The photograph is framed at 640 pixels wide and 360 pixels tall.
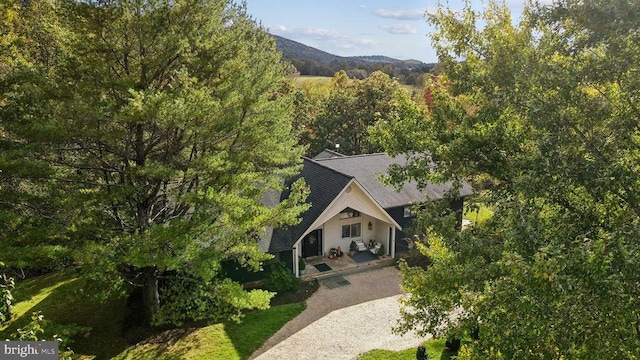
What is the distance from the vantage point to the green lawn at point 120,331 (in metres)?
14.7

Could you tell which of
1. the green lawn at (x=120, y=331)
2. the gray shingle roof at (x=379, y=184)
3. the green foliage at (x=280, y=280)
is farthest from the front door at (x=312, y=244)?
the green lawn at (x=120, y=331)

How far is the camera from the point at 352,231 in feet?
81.4

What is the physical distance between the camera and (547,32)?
9672 millimetres

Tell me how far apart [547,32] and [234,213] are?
10.3m

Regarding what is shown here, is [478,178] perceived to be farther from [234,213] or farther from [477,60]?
[234,213]

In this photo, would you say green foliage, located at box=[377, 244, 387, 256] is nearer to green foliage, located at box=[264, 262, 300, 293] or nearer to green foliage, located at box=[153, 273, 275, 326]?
green foliage, located at box=[264, 262, 300, 293]

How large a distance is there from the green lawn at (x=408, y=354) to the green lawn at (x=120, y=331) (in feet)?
13.5

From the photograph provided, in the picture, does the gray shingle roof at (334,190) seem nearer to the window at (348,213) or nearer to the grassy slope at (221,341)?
the window at (348,213)

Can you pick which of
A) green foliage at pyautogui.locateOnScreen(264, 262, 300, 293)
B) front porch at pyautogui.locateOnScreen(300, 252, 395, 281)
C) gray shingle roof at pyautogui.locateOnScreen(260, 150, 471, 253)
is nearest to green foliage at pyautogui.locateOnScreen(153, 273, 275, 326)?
green foliage at pyautogui.locateOnScreen(264, 262, 300, 293)

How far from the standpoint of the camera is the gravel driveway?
15266mm

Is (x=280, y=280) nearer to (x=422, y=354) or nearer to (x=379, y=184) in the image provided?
(x=422, y=354)

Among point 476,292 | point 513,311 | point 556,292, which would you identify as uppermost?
point 556,292

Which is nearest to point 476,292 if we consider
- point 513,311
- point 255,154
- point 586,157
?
point 513,311

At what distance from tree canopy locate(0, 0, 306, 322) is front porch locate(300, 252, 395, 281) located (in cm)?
732
